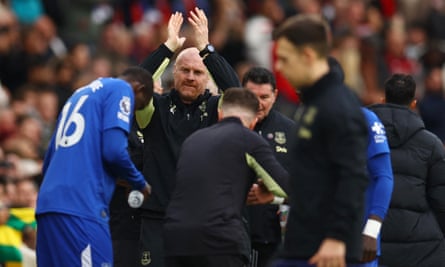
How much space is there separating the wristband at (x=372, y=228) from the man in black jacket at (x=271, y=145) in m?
1.64

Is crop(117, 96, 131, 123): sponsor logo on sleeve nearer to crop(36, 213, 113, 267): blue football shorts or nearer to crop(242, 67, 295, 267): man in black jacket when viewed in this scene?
crop(36, 213, 113, 267): blue football shorts

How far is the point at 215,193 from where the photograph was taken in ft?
29.6

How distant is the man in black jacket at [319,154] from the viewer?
24.5 ft

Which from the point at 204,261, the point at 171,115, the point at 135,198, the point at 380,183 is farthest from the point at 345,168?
the point at 171,115

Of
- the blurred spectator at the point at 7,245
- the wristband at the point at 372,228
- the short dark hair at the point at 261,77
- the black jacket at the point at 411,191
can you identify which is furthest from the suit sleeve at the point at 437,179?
the blurred spectator at the point at 7,245

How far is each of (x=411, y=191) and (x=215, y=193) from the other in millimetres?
2391

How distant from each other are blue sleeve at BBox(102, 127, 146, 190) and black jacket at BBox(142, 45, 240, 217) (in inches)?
66.9

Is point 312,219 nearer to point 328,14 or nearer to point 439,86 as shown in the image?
point 439,86

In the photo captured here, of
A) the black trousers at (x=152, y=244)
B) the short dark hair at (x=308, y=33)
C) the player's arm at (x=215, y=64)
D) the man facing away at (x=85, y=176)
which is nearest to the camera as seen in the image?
the short dark hair at (x=308, y=33)

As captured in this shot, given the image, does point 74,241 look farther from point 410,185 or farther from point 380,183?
point 410,185

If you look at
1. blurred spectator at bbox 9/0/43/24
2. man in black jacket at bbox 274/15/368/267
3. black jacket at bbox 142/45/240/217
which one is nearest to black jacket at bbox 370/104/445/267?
black jacket at bbox 142/45/240/217

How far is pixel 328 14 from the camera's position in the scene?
76.0ft

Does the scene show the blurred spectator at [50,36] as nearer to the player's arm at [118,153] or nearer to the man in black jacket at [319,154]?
the player's arm at [118,153]

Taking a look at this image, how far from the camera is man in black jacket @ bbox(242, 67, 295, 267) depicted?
11.1 m
